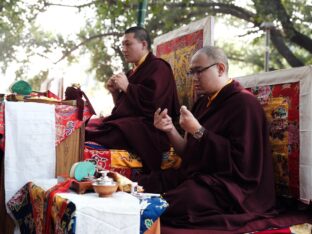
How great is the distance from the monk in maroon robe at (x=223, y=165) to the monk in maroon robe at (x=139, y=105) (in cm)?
62

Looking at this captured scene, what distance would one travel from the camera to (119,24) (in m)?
10.1

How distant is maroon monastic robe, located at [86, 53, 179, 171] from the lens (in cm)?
352

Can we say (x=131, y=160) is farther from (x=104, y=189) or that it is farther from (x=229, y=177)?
(x=104, y=189)

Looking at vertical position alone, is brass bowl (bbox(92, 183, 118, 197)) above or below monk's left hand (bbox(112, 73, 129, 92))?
below

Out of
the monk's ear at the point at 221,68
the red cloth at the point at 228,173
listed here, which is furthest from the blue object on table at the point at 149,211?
the monk's ear at the point at 221,68

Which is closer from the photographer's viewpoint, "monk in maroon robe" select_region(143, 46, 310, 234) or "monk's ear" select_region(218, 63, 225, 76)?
"monk in maroon robe" select_region(143, 46, 310, 234)

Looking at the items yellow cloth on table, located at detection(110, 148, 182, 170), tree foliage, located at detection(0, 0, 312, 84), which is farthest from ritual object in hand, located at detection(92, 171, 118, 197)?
tree foliage, located at detection(0, 0, 312, 84)

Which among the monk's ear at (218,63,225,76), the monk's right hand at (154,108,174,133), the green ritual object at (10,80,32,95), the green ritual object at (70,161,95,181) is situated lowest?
the green ritual object at (70,161,95,181)

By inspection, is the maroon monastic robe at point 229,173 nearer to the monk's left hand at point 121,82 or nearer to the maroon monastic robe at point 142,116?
the maroon monastic robe at point 142,116

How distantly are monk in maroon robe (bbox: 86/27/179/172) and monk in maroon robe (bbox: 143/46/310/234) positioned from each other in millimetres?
615

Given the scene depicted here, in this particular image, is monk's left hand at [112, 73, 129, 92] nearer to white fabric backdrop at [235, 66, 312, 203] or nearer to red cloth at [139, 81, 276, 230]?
red cloth at [139, 81, 276, 230]

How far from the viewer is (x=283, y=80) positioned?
3172 millimetres

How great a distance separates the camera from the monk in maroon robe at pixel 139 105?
3523 mm

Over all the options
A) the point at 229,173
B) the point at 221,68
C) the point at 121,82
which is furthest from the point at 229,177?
the point at 121,82
